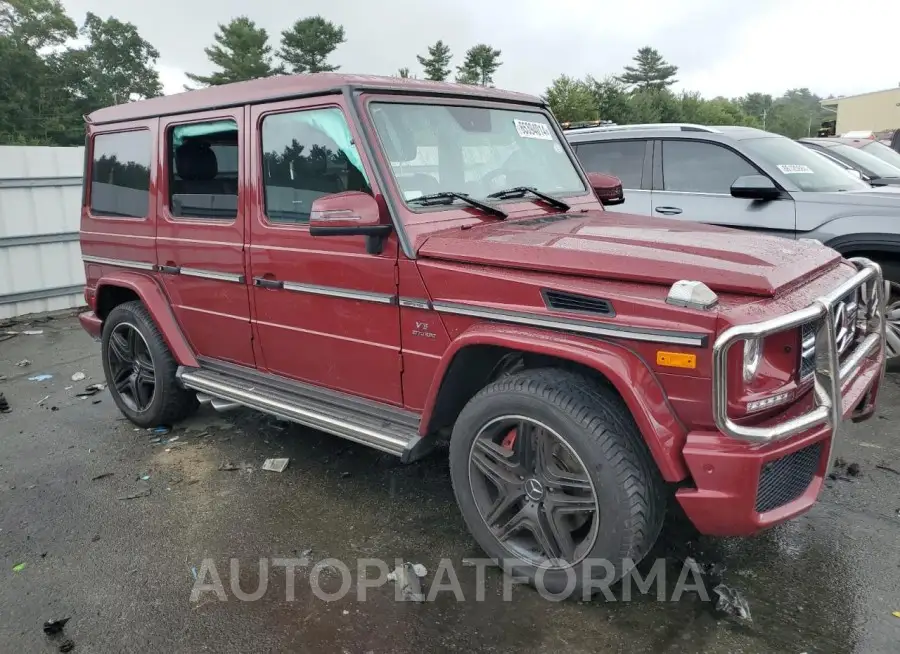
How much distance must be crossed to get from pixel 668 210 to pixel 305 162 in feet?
11.5

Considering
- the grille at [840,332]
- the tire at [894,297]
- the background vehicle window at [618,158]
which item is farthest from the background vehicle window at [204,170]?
the tire at [894,297]

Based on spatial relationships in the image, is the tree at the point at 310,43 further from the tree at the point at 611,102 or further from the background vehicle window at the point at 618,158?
the background vehicle window at the point at 618,158

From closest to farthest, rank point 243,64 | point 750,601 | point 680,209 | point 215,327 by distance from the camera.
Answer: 1. point 750,601
2. point 215,327
3. point 680,209
4. point 243,64

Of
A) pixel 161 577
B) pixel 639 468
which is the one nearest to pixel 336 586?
pixel 161 577

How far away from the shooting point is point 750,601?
273 centimetres

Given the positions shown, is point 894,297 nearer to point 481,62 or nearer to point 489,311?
point 489,311

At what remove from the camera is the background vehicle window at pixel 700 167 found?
18.7 feet

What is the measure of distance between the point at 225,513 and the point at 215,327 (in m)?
1.13

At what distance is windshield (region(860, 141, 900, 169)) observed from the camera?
9.31 m

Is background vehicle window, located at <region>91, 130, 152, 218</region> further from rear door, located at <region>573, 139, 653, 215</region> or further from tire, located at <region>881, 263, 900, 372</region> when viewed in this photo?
tire, located at <region>881, 263, 900, 372</region>

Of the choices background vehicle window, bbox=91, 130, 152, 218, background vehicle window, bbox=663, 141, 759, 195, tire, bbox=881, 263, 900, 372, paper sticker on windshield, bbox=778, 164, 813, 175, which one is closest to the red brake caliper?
background vehicle window, bbox=91, 130, 152, 218

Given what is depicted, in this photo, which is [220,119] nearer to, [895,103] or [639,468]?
[639,468]

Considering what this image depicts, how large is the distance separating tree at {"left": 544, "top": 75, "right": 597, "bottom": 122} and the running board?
27099 mm

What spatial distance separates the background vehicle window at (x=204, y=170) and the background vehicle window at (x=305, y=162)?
0.99 ft
